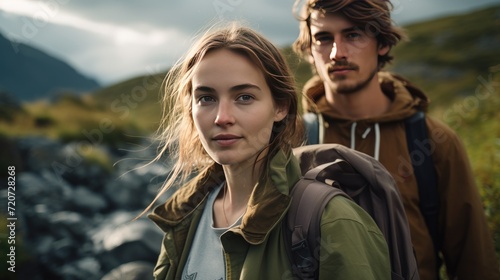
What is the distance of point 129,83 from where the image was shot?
279 feet

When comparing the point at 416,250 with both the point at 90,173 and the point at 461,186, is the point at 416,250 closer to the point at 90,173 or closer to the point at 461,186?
the point at 461,186

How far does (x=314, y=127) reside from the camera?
329 cm

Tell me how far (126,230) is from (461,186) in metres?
7.72

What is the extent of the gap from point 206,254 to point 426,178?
1.49m

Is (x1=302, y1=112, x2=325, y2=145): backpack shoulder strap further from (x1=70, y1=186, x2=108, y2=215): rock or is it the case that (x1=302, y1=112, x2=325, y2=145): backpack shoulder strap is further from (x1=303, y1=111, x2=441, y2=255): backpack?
(x1=70, y1=186, x2=108, y2=215): rock

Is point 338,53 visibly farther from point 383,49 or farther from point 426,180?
point 426,180

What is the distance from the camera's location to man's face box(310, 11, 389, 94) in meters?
3.23

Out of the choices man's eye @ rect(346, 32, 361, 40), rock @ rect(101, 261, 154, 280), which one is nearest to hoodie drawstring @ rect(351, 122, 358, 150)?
man's eye @ rect(346, 32, 361, 40)

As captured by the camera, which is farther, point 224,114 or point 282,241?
point 224,114

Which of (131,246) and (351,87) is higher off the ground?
(351,87)

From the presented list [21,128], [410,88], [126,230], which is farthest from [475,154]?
[21,128]

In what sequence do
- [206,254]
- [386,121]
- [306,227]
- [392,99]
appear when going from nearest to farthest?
[306,227]
[206,254]
[386,121]
[392,99]

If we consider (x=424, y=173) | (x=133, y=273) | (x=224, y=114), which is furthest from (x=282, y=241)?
(x=133, y=273)

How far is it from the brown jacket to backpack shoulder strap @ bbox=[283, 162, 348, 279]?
1.27 metres
